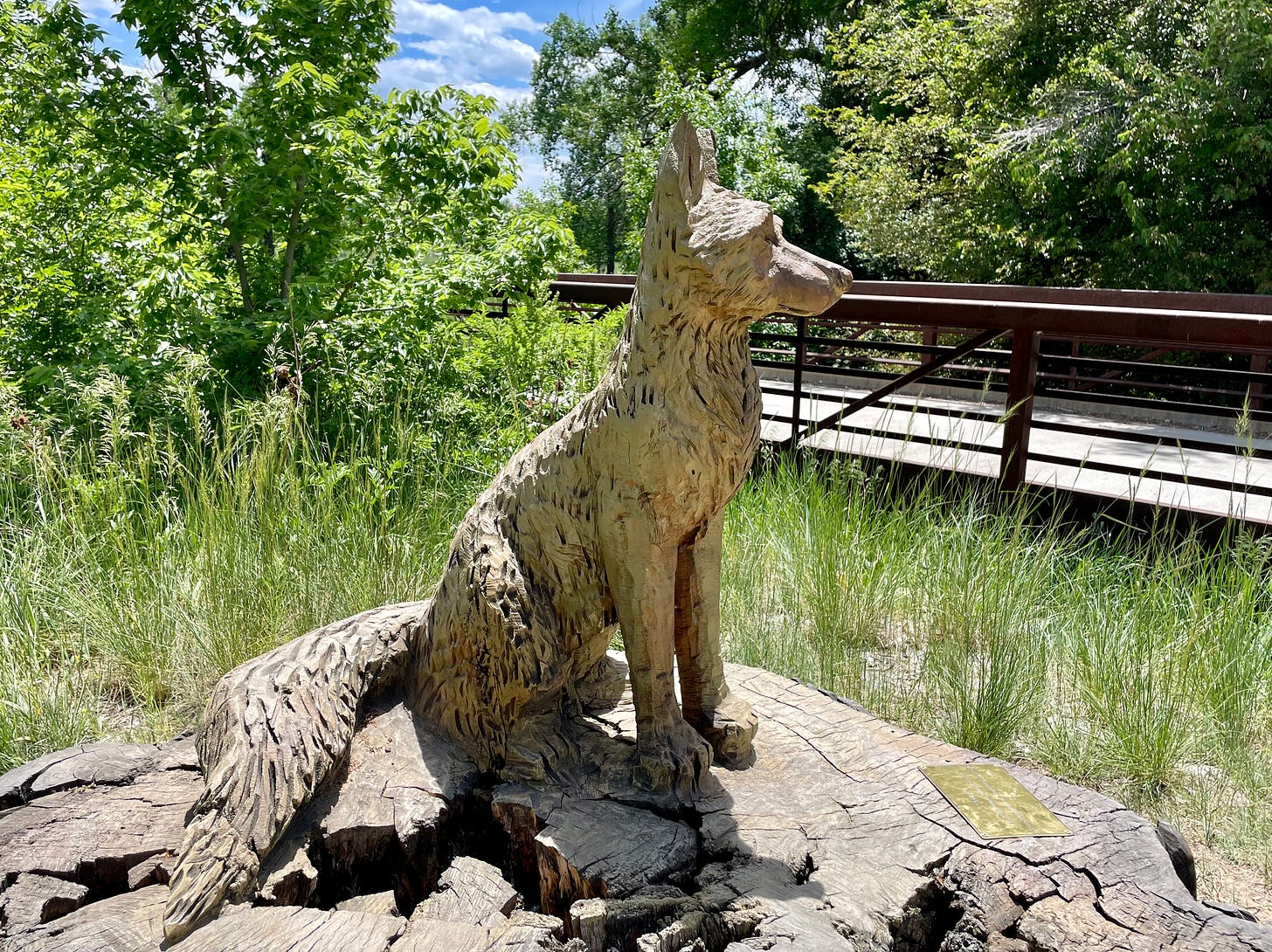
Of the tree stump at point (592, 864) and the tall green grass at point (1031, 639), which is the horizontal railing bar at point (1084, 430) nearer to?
the tall green grass at point (1031, 639)

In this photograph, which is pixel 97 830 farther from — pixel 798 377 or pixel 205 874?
pixel 798 377

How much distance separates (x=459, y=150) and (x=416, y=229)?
1.74 feet

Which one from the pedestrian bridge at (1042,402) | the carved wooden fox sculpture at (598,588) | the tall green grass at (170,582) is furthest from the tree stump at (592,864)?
the pedestrian bridge at (1042,402)

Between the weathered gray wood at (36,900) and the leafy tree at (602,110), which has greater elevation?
the leafy tree at (602,110)

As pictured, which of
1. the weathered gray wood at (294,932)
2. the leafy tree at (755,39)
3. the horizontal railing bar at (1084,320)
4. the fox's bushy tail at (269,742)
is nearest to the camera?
Answer: the weathered gray wood at (294,932)

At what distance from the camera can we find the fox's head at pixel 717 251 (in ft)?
5.93

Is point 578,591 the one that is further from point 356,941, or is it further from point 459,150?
point 459,150

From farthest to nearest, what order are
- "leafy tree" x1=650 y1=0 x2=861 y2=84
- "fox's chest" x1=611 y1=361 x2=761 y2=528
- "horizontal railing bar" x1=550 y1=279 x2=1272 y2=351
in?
1. "leafy tree" x1=650 y1=0 x2=861 y2=84
2. "horizontal railing bar" x1=550 y1=279 x2=1272 y2=351
3. "fox's chest" x1=611 y1=361 x2=761 y2=528

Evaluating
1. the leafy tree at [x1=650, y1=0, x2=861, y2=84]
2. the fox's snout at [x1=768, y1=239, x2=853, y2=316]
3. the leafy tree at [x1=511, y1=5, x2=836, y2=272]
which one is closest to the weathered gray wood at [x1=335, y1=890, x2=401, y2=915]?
the fox's snout at [x1=768, y1=239, x2=853, y2=316]

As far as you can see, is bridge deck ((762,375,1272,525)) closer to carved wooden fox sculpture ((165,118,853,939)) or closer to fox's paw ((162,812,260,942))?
carved wooden fox sculpture ((165,118,853,939))

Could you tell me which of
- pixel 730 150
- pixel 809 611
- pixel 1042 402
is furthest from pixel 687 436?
pixel 730 150

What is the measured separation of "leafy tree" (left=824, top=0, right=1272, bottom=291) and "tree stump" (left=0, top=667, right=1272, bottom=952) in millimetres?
9672

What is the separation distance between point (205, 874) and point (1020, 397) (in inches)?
169

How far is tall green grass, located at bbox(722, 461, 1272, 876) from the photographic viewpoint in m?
3.14
